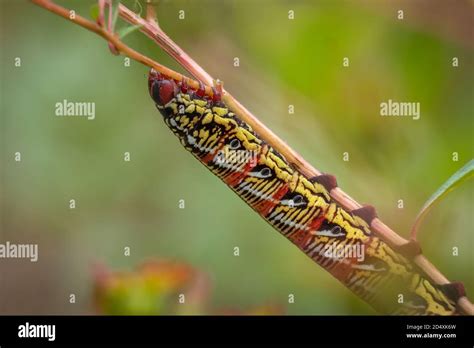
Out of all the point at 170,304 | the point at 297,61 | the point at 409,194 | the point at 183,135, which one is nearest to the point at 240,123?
the point at 183,135

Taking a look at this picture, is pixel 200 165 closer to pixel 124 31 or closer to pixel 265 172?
pixel 265 172

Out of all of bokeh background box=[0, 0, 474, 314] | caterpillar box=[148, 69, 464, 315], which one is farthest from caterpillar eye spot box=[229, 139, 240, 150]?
bokeh background box=[0, 0, 474, 314]

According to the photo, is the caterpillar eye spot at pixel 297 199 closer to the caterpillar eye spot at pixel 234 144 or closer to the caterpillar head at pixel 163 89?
the caterpillar eye spot at pixel 234 144

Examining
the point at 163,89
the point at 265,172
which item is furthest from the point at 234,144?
the point at 163,89

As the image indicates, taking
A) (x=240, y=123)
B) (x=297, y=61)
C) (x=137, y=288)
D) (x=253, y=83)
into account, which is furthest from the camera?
(x=253, y=83)
